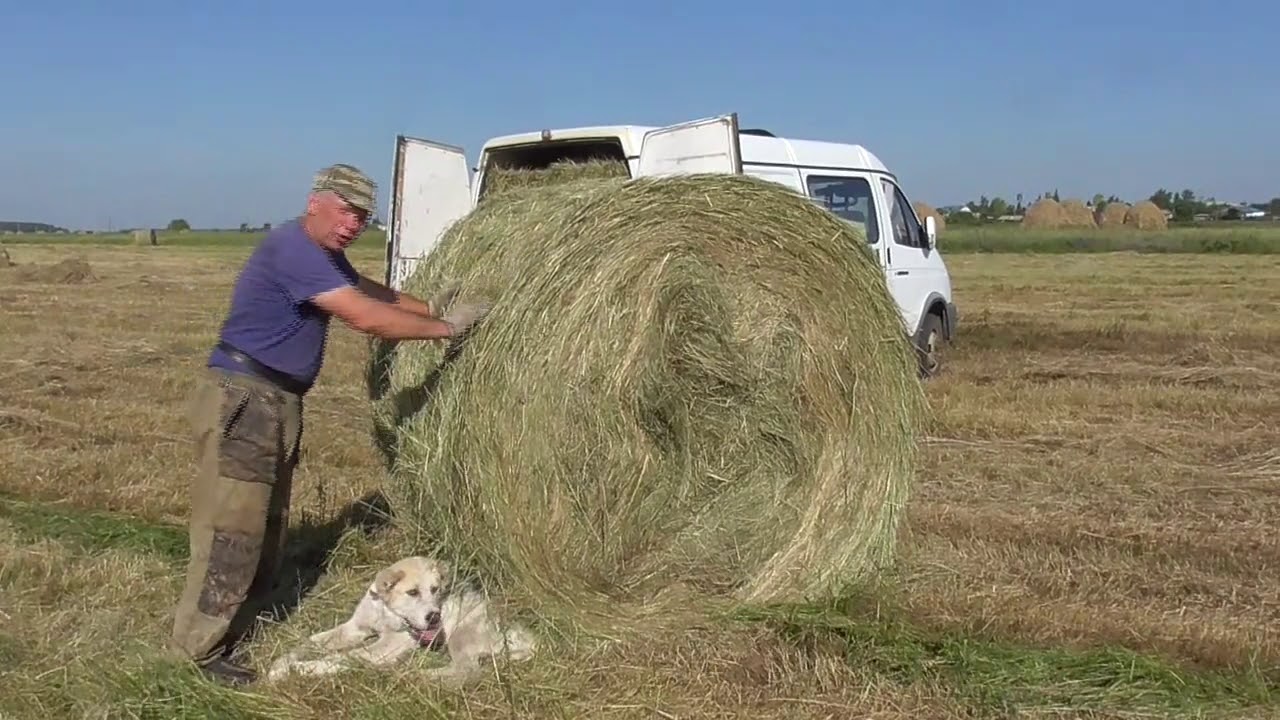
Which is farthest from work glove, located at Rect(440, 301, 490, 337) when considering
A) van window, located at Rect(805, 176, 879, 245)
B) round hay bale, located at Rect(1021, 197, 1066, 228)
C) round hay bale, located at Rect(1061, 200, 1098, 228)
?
round hay bale, located at Rect(1021, 197, 1066, 228)

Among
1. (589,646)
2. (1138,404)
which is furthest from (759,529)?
(1138,404)

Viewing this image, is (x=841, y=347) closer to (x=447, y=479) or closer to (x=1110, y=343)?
(x=447, y=479)

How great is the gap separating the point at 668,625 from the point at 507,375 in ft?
3.75

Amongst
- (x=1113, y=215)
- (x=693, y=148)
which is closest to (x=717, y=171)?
(x=693, y=148)

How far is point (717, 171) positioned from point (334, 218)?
2.73 m

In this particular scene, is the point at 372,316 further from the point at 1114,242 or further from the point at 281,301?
the point at 1114,242

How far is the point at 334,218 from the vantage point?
4512mm

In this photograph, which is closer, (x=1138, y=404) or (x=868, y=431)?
(x=868, y=431)

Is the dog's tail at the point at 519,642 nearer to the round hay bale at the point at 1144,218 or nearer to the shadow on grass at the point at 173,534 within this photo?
the shadow on grass at the point at 173,534

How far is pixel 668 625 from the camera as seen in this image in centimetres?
479

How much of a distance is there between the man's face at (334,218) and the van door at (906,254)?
6.65 metres

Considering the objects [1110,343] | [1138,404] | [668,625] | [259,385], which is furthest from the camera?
[1110,343]

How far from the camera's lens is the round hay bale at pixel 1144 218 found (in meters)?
57.9

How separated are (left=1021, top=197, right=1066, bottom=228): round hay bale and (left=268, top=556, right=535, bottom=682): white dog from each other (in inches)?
2266
